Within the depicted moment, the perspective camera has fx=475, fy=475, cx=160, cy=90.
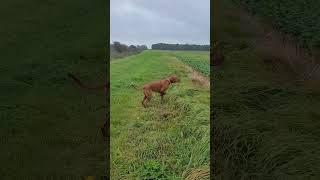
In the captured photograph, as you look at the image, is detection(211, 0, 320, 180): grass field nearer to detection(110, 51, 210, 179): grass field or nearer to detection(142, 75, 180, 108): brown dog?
detection(110, 51, 210, 179): grass field

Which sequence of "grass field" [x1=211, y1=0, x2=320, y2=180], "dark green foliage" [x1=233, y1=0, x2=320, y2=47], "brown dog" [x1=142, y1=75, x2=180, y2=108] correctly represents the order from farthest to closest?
"dark green foliage" [x1=233, y1=0, x2=320, y2=47], "brown dog" [x1=142, y1=75, x2=180, y2=108], "grass field" [x1=211, y1=0, x2=320, y2=180]

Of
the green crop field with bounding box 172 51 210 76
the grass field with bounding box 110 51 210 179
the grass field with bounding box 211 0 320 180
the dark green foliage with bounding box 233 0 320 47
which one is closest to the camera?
the grass field with bounding box 211 0 320 180

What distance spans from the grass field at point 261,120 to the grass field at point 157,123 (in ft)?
0.59

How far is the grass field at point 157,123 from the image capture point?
4.09 m

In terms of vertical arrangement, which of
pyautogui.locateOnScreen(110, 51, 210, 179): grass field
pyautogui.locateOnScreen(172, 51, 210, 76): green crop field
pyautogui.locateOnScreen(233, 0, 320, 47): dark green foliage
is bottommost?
pyautogui.locateOnScreen(110, 51, 210, 179): grass field

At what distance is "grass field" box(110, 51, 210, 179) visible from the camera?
13.4ft

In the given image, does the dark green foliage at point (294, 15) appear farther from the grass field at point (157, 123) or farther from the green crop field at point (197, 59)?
the grass field at point (157, 123)
